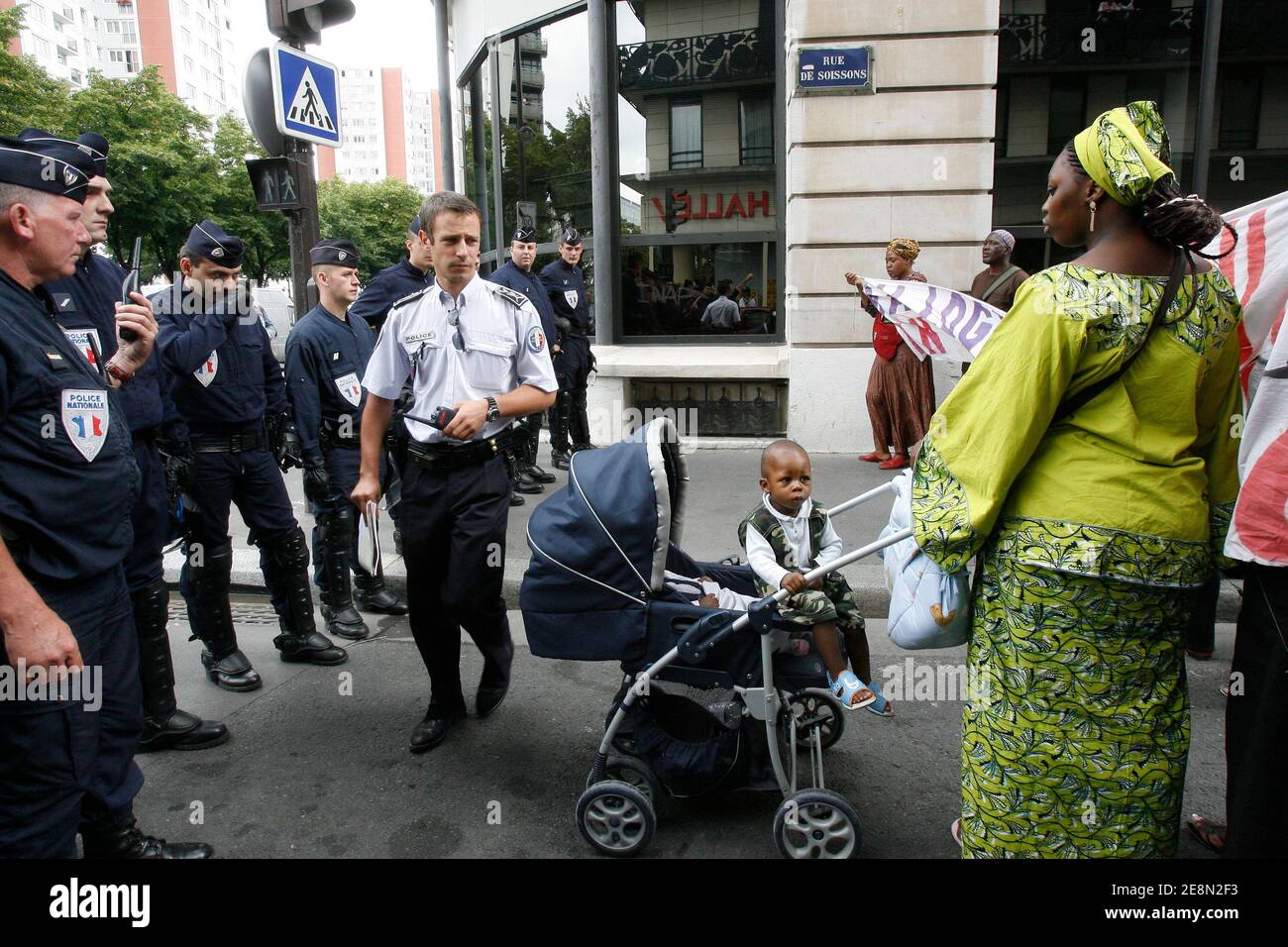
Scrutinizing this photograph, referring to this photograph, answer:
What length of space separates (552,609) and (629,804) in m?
0.71

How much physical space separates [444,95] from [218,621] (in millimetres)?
10921

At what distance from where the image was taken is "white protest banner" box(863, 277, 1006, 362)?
131 inches

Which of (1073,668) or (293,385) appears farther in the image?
(293,385)

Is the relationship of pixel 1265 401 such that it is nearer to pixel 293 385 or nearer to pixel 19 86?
pixel 293 385

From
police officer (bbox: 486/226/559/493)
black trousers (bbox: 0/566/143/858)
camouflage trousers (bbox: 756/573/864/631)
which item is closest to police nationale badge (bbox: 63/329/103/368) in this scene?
black trousers (bbox: 0/566/143/858)

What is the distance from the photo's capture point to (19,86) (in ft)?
76.9

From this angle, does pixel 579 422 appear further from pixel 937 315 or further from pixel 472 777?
pixel 937 315

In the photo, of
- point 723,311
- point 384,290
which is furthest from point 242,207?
point 384,290

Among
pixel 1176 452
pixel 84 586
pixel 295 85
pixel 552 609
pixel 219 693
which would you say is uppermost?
pixel 295 85

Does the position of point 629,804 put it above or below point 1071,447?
below

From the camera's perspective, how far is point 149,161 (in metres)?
28.9

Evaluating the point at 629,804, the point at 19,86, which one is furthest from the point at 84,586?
the point at 19,86
